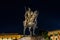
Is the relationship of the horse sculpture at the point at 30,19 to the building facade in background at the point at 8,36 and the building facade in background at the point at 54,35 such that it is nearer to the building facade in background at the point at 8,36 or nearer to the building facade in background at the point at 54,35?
the building facade in background at the point at 54,35

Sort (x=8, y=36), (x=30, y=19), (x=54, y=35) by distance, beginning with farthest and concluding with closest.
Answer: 1. (x=8, y=36)
2. (x=54, y=35)
3. (x=30, y=19)

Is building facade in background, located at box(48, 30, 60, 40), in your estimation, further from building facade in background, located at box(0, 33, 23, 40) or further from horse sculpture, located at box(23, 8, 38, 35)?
horse sculpture, located at box(23, 8, 38, 35)

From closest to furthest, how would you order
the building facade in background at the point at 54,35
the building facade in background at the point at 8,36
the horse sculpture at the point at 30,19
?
the horse sculpture at the point at 30,19 < the building facade in background at the point at 54,35 < the building facade in background at the point at 8,36

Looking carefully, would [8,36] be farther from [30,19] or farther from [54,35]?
[30,19]

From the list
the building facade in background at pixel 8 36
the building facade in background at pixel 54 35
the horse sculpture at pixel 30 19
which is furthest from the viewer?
the building facade in background at pixel 8 36

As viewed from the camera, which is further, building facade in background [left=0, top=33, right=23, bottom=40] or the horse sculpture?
building facade in background [left=0, top=33, right=23, bottom=40]

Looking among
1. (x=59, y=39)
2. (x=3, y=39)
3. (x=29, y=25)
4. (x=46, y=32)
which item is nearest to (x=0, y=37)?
(x=3, y=39)

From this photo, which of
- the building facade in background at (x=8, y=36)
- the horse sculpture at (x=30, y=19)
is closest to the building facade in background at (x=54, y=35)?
the building facade in background at (x=8, y=36)

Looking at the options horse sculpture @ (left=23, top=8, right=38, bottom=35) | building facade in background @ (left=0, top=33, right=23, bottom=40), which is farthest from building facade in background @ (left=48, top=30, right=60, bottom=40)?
horse sculpture @ (left=23, top=8, right=38, bottom=35)

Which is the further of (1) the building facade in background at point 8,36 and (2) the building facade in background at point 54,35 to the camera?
(1) the building facade in background at point 8,36

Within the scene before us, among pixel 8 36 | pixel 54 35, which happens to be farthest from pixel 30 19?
pixel 8 36

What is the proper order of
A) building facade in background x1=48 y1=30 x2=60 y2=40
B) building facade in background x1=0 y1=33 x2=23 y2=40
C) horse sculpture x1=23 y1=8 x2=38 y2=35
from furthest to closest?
building facade in background x1=0 y1=33 x2=23 y2=40, building facade in background x1=48 y1=30 x2=60 y2=40, horse sculpture x1=23 y1=8 x2=38 y2=35

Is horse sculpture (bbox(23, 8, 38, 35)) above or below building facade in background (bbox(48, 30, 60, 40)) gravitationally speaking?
above

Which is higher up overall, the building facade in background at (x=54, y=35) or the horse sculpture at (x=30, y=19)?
the horse sculpture at (x=30, y=19)
